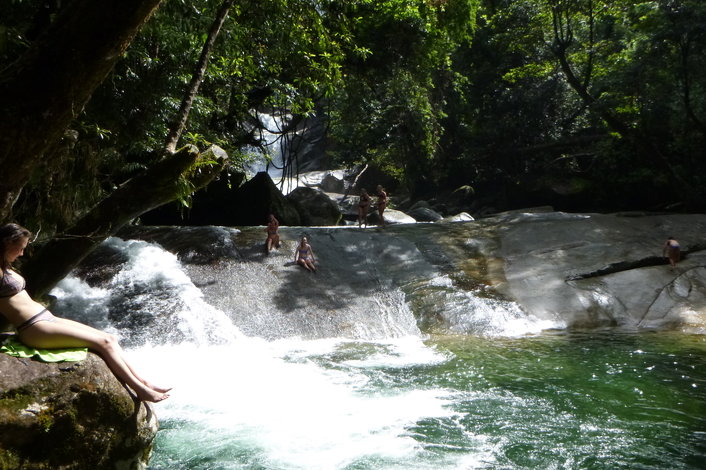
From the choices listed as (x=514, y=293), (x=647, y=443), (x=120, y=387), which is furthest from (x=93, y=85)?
(x=514, y=293)

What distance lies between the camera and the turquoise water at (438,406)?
5.98 m

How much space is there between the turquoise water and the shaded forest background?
273cm

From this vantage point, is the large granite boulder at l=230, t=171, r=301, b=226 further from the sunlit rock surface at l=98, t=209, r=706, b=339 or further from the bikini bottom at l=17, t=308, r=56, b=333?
the bikini bottom at l=17, t=308, r=56, b=333

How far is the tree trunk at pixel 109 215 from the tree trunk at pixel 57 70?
162 centimetres

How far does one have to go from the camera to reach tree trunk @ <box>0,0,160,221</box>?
10.5 feet

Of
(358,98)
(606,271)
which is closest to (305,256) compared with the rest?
(606,271)

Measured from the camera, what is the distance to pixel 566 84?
28078mm

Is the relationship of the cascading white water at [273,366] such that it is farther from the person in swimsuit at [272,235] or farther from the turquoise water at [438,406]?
the person in swimsuit at [272,235]

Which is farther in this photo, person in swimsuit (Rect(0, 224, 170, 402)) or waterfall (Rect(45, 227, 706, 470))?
waterfall (Rect(45, 227, 706, 470))

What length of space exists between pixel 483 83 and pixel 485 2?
3553 millimetres

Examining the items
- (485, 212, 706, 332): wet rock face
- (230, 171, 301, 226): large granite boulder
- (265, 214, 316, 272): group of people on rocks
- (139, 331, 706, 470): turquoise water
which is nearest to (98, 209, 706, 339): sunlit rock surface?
(485, 212, 706, 332): wet rock face

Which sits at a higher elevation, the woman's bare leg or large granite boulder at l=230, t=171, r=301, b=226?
large granite boulder at l=230, t=171, r=301, b=226

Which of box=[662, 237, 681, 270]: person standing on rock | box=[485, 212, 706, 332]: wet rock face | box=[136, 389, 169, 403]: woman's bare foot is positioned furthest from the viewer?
box=[662, 237, 681, 270]: person standing on rock

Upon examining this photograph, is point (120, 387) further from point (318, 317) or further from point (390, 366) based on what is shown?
point (318, 317)
